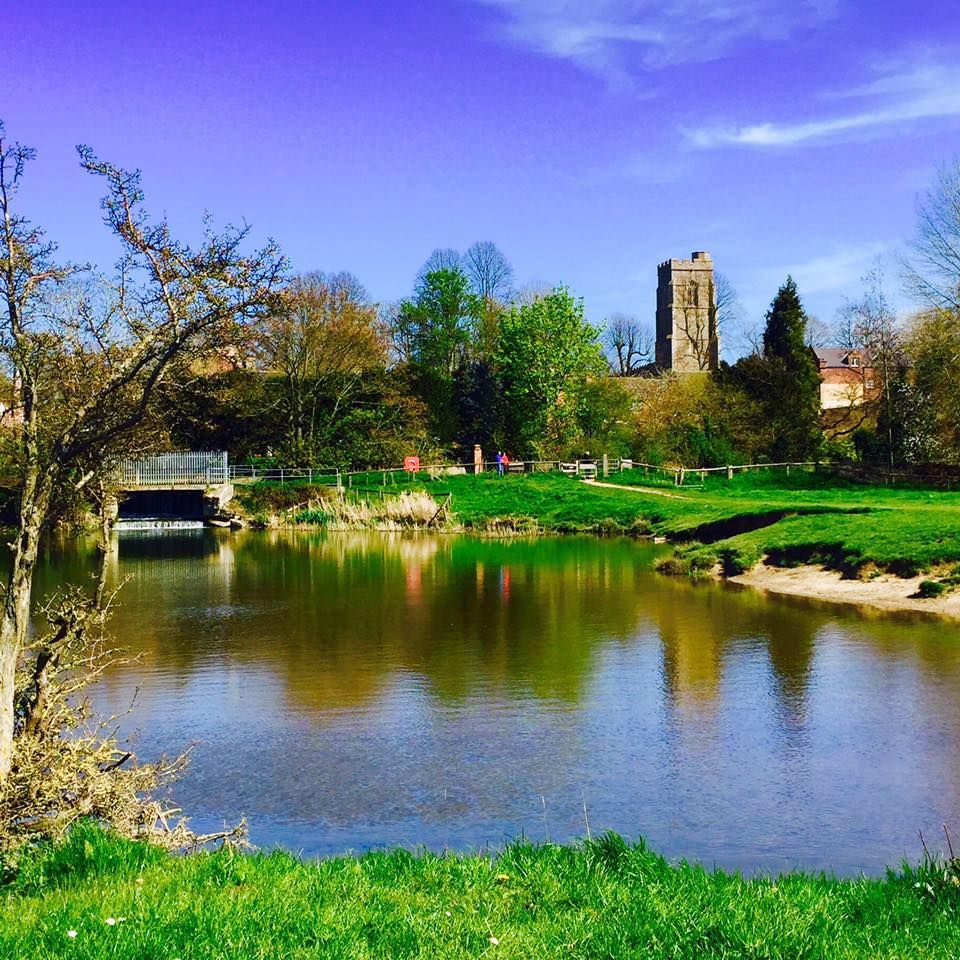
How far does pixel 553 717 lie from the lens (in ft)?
50.4

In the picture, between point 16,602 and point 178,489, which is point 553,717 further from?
point 178,489

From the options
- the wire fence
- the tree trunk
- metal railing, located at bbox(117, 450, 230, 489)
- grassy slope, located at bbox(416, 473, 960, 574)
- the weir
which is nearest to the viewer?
the tree trunk

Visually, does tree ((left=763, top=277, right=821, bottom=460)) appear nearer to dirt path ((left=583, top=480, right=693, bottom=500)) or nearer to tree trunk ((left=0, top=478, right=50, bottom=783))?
dirt path ((left=583, top=480, right=693, bottom=500))

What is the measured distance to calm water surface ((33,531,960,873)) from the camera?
36.1ft

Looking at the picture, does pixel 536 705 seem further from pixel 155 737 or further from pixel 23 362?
pixel 23 362

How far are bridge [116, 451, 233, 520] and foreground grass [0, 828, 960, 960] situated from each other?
49.0m

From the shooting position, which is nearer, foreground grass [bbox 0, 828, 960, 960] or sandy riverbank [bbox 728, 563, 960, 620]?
foreground grass [bbox 0, 828, 960, 960]

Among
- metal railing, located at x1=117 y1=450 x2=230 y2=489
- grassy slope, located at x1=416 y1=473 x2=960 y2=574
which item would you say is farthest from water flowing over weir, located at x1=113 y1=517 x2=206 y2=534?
grassy slope, located at x1=416 y1=473 x2=960 y2=574

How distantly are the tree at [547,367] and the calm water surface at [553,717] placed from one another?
3707cm

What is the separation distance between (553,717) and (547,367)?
5157 cm

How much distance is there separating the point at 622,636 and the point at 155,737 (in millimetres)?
10791

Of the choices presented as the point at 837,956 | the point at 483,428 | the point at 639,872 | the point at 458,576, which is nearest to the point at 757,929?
the point at 837,956

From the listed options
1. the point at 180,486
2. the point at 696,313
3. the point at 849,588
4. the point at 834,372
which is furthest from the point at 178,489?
the point at 834,372

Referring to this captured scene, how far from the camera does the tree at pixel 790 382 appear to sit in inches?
2468
